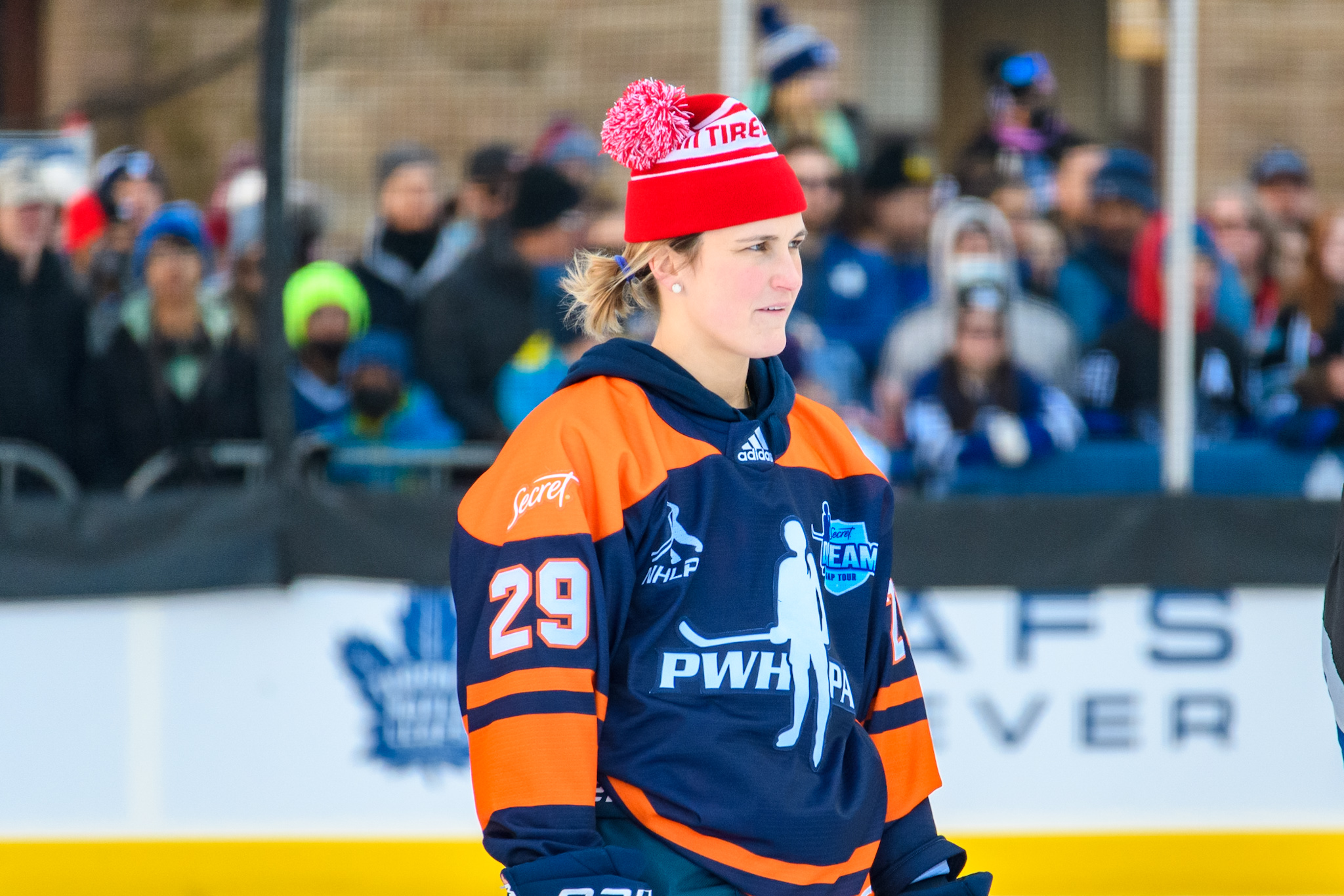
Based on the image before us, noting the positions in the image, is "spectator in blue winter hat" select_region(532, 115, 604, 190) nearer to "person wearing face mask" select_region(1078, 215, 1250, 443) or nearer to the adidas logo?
"person wearing face mask" select_region(1078, 215, 1250, 443)

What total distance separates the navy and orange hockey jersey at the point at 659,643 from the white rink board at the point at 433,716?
245cm

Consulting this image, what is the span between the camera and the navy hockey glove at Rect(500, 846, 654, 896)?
1.58 meters

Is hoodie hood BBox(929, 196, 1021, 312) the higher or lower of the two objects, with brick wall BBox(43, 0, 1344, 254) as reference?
lower

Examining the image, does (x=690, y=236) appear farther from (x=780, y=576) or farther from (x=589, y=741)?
(x=589, y=741)

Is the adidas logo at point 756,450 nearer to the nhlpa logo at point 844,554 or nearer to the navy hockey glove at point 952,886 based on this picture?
the nhlpa logo at point 844,554

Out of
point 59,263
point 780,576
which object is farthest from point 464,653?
point 59,263

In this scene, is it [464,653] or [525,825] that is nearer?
[525,825]

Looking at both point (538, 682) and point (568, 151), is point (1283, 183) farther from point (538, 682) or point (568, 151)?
Result: point (538, 682)

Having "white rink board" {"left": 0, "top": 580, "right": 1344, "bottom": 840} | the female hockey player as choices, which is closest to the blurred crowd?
"white rink board" {"left": 0, "top": 580, "right": 1344, "bottom": 840}

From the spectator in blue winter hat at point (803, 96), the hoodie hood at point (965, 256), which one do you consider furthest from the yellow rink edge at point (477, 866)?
the spectator in blue winter hat at point (803, 96)

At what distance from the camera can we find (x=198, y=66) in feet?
14.1

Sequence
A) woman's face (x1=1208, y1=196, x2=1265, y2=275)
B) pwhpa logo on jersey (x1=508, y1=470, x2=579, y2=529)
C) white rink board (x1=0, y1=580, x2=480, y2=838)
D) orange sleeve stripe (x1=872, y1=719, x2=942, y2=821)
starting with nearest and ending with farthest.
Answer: pwhpa logo on jersey (x1=508, y1=470, x2=579, y2=529)
orange sleeve stripe (x1=872, y1=719, x2=942, y2=821)
white rink board (x1=0, y1=580, x2=480, y2=838)
woman's face (x1=1208, y1=196, x2=1265, y2=275)

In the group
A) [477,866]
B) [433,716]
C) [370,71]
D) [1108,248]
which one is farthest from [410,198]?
[1108,248]

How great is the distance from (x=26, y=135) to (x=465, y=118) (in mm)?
1148
